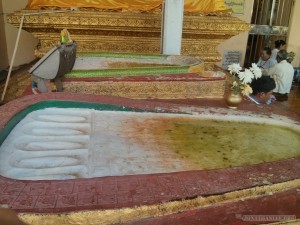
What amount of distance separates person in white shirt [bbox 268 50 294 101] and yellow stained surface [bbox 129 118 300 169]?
138 inches

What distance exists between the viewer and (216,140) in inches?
55.9

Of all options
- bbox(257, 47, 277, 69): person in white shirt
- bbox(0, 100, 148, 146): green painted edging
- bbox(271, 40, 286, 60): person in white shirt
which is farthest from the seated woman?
bbox(271, 40, 286, 60): person in white shirt

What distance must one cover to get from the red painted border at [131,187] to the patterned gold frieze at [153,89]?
1.39 m

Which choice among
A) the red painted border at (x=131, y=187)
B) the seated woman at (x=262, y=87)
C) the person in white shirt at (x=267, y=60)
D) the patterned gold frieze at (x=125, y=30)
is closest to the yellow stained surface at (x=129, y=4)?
the patterned gold frieze at (x=125, y=30)

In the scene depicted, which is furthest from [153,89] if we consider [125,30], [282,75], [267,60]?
[267,60]

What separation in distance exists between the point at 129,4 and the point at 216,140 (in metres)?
3.54

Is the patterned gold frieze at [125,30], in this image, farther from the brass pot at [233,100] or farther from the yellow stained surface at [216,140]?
the yellow stained surface at [216,140]

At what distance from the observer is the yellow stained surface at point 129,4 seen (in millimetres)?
4246

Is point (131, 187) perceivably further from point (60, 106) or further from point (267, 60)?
point (267, 60)

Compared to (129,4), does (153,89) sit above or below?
below

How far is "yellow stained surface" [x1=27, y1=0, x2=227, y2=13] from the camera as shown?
4246mm

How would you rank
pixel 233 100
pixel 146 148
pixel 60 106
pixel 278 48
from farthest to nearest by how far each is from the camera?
pixel 278 48
pixel 233 100
pixel 60 106
pixel 146 148

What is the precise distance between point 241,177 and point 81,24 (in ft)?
11.5

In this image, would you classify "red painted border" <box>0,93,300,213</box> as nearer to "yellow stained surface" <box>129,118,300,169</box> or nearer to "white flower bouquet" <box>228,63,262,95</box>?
"yellow stained surface" <box>129,118,300,169</box>
